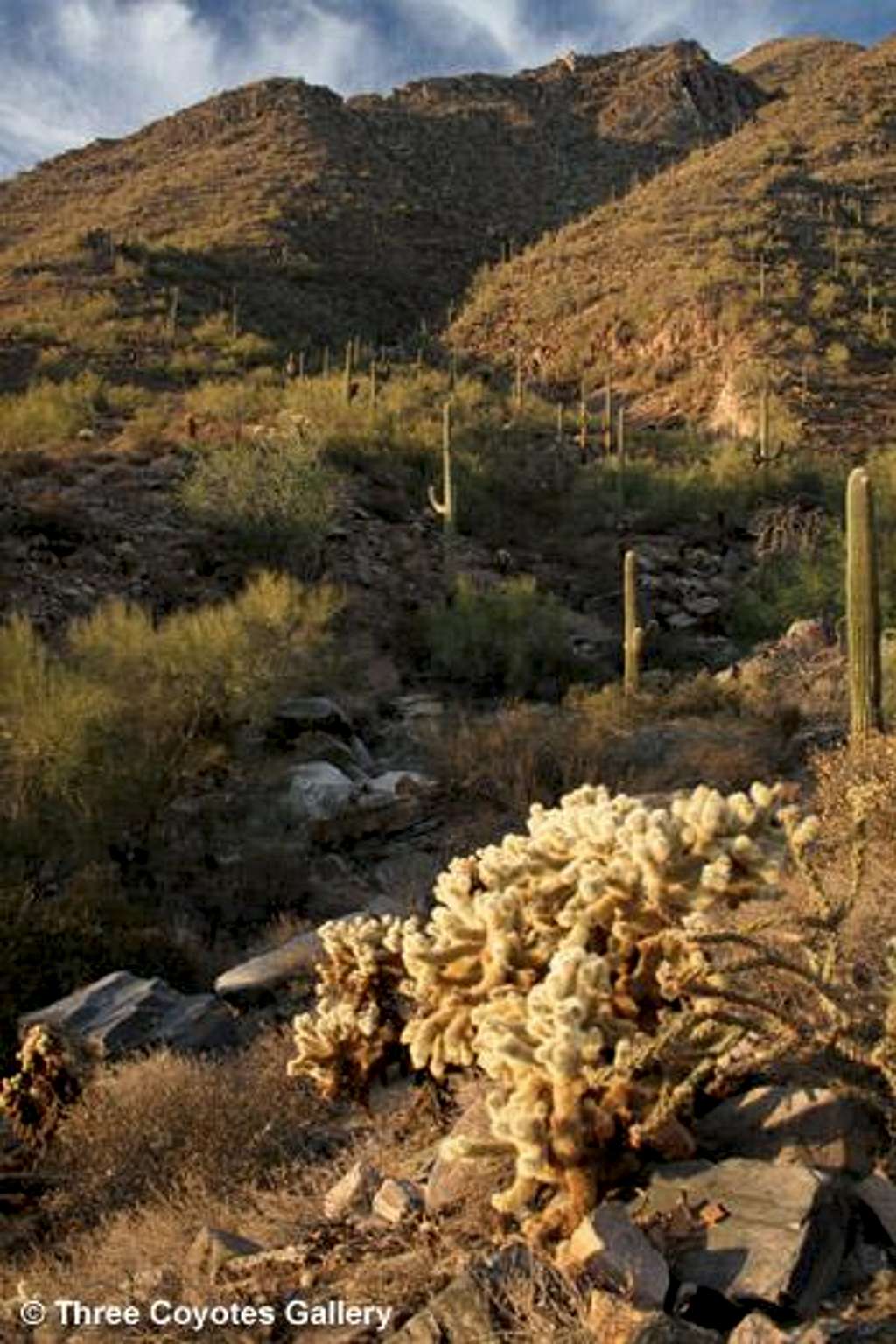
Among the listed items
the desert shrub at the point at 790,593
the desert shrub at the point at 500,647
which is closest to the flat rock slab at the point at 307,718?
the desert shrub at the point at 500,647

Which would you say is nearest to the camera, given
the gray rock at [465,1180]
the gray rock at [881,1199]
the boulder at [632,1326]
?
the boulder at [632,1326]

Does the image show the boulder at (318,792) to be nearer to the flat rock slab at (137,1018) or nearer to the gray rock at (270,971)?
the gray rock at (270,971)

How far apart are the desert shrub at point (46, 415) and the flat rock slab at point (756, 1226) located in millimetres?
21098

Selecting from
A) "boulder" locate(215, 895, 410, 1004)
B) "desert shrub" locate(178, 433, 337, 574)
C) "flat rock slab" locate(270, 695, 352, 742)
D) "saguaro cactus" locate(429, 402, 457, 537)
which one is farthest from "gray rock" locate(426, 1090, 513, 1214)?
"saguaro cactus" locate(429, 402, 457, 537)

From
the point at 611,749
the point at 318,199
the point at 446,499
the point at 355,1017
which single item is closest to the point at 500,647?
the point at 446,499

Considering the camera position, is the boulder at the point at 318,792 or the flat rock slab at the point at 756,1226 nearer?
the flat rock slab at the point at 756,1226

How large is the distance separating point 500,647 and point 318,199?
139 ft

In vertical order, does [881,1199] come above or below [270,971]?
above

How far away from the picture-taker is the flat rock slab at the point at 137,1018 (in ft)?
19.4

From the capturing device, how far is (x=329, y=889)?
9.43m

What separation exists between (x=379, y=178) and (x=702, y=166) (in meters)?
16.6

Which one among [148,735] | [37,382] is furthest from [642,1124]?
[37,382]

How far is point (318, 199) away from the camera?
174 ft

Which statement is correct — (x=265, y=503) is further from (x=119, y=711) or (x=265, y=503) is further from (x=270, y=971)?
(x=270, y=971)
